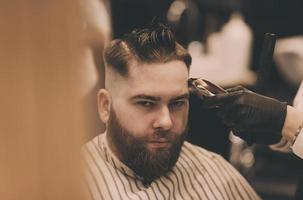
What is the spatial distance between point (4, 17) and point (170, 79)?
722mm

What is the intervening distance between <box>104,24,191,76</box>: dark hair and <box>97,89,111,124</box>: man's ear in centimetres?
7

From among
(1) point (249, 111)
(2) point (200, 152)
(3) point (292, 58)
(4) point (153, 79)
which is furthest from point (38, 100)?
(3) point (292, 58)

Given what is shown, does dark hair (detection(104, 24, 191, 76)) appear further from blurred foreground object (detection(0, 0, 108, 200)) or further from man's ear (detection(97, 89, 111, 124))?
blurred foreground object (detection(0, 0, 108, 200))

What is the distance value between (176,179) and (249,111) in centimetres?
28

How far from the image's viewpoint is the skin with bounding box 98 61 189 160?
4.06ft

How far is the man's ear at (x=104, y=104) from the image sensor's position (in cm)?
125

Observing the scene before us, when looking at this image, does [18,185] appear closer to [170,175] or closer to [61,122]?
[61,122]

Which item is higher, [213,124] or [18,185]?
[18,185]

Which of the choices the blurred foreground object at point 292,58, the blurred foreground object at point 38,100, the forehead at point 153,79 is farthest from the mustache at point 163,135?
the blurred foreground object at point 292,58

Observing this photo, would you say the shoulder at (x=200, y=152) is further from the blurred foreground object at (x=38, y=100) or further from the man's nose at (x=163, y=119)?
the blurred foreground object at (x=38, y=100)

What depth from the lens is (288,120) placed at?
4.39 feet

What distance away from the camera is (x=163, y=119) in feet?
4.09

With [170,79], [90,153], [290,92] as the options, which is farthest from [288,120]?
[290,92]

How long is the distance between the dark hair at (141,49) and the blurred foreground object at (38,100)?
66cm
